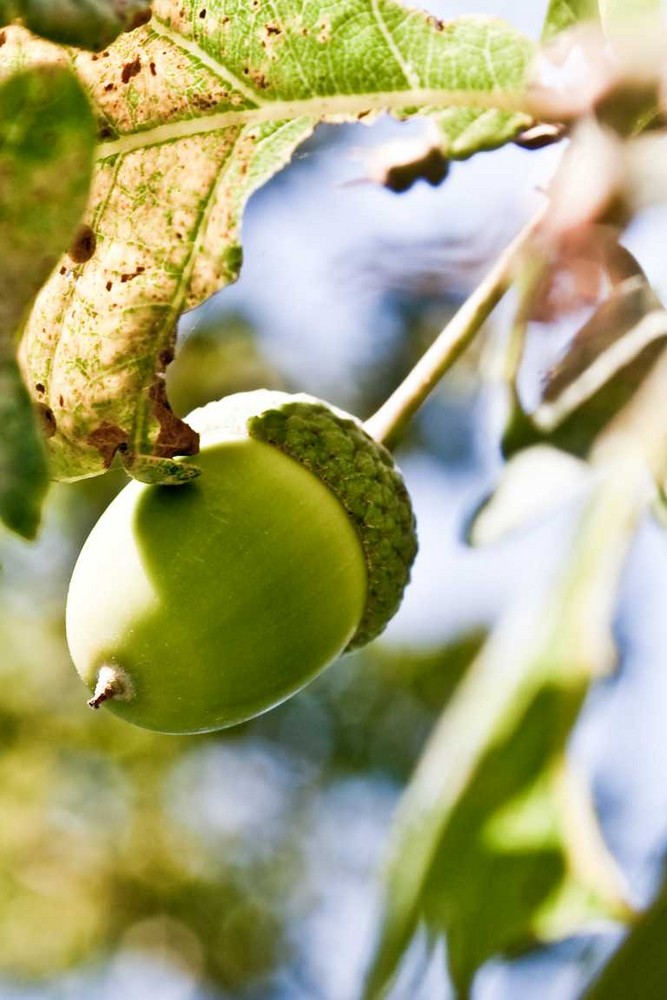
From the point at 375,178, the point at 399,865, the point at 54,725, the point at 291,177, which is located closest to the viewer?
the point at 375,178

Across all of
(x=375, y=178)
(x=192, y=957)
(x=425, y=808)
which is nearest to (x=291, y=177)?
(x=375, y=178)

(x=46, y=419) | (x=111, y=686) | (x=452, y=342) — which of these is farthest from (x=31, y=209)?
(x=452, y=342)

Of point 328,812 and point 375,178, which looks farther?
point 328,812

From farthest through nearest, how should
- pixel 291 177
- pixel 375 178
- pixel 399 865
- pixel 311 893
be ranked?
1. pixel 311 893
2. pixel 291 177
3. pixel 399 865
4. pixel 375 178

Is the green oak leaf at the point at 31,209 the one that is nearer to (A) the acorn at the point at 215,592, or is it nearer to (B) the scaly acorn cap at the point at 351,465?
(A) the acorn at the point at 215,592

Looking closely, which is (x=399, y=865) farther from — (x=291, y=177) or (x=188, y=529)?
(x=291, y=177)

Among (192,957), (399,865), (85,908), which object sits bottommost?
(192,957)

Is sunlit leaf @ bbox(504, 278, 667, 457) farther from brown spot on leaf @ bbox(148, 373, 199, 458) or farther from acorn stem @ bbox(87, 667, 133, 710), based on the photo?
acorn stem @ bbox(87, 667, 133, 710)

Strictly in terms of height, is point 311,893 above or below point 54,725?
below
